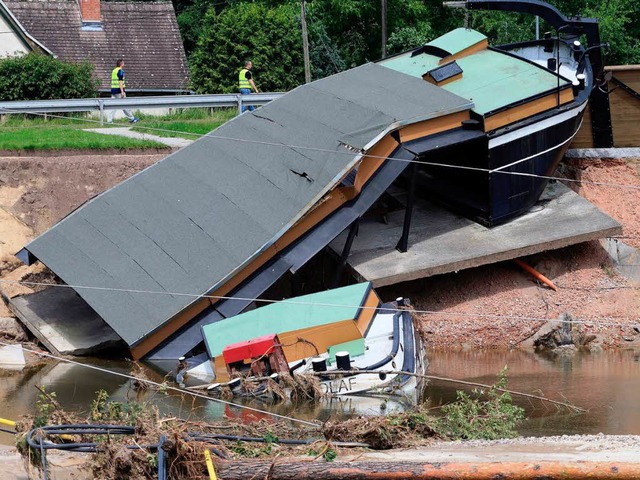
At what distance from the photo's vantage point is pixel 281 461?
11633 mm

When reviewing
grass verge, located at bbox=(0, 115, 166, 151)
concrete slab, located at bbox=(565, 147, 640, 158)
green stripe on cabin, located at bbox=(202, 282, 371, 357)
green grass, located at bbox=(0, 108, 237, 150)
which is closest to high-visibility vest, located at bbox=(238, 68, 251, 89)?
green grass, located at bbox=(0, 108, 237, 150)

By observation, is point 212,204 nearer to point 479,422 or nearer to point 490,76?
point 490,76

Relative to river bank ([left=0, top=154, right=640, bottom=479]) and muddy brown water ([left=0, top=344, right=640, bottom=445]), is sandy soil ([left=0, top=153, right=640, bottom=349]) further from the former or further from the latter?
muddy brown water ([left=0, top=344, right=640, bottom=445])

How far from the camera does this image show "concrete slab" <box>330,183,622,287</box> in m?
19.6

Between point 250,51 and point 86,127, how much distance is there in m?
8.28

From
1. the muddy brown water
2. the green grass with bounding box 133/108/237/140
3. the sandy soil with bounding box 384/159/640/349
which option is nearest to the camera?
the muddy brown water

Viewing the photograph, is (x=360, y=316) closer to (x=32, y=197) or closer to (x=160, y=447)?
(x=160, y=447)

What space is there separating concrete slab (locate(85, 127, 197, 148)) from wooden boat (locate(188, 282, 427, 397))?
24.2 ft

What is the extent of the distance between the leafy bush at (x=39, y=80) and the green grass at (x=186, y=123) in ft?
11.6

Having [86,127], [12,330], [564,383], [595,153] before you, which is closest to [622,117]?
[595,153]

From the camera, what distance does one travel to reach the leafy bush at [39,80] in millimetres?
28281

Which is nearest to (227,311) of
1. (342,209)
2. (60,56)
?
(342,209)

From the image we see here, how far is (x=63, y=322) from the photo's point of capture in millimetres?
18703

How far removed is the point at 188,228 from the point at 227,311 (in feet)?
5.13
